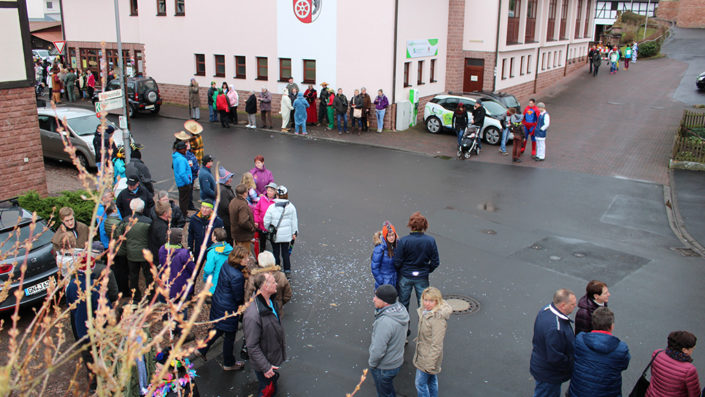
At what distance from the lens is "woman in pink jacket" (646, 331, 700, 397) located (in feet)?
17.6

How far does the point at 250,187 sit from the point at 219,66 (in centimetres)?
1859

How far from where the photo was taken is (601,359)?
5.68m

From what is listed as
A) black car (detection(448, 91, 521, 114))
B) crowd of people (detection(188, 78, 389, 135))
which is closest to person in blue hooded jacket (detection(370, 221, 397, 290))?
crowd of people (detection(188, 78, 389, 135))

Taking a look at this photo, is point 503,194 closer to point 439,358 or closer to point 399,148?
point 399,148

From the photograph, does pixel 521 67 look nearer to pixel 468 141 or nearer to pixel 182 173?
pixel 468 141

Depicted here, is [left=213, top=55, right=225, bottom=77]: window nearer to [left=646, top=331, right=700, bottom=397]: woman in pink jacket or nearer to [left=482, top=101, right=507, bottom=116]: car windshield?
[left=482, top=101, right=507, bottom=116]: car windshield

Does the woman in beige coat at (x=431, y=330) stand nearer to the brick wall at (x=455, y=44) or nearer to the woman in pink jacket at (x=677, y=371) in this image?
the woman in pink jacket at (x=677, y=371)

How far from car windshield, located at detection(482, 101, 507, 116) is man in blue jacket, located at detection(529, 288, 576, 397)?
15.9 m

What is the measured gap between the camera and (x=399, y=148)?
20.5 metres

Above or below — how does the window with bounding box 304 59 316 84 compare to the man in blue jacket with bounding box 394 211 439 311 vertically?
above

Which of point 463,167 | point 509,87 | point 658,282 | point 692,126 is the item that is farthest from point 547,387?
point 509,87

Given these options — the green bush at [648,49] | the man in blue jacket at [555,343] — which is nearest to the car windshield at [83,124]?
the man in blue jacket at [555,343]

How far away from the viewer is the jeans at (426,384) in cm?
634

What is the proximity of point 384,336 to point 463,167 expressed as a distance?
12639 mm
